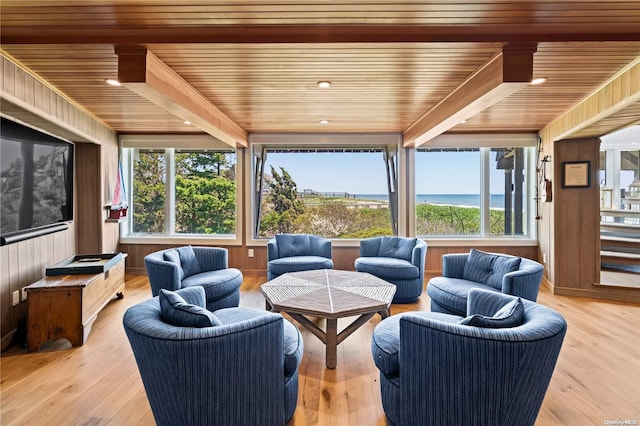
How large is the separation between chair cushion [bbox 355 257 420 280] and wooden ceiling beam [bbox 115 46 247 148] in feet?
8.20

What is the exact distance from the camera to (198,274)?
11.7 ft

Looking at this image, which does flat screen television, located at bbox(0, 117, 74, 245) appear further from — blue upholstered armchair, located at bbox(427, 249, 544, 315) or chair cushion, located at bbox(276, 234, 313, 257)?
blue upholstered armchair, located at bbox(427, 249, 544, 315)

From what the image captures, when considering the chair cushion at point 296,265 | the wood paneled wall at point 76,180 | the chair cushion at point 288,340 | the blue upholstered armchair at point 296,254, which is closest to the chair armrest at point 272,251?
the blue upholstered armchair at point 296,254

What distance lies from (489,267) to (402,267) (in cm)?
94

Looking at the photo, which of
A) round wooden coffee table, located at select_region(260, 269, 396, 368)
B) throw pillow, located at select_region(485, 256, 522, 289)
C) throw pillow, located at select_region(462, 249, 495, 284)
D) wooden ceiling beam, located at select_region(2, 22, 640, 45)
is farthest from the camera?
throw pillow, located at select_region(462, 249, 495, 284)

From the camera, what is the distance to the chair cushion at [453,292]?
291cm

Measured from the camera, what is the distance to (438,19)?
2.04m

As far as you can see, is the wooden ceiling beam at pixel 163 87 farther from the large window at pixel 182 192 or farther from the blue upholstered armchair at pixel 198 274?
the large window at pixel 182 192

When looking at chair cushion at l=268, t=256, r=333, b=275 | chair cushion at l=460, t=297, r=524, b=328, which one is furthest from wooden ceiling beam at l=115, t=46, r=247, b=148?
chair cushion at l=460, t=297, r=524, b=328

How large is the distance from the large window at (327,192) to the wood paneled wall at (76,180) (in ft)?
7.75

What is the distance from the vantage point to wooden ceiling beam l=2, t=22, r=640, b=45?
83.6 inches

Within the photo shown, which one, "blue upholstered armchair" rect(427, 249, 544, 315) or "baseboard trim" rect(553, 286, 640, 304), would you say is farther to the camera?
"baseboard trim" rect(553, 286, 640, 304)

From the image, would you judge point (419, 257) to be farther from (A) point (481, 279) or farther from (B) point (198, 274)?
(B) point (198, 274)

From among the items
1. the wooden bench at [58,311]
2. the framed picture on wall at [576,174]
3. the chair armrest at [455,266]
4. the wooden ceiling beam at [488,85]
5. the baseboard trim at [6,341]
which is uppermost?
the wooden ceiling beam at [488,85]
